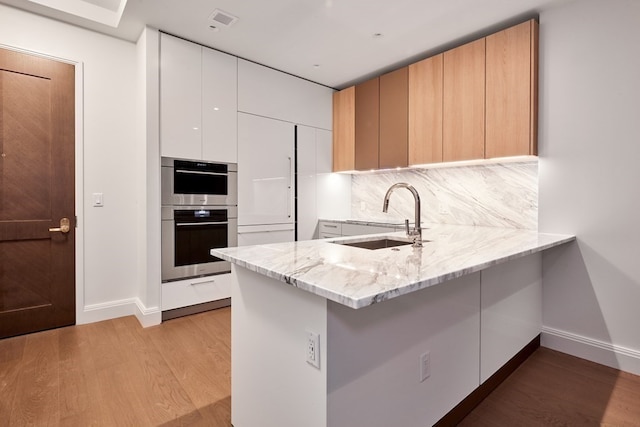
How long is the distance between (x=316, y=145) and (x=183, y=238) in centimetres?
198

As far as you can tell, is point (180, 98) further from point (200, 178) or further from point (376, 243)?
point (376, 243)

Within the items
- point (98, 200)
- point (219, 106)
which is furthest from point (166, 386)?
point (219, 106)

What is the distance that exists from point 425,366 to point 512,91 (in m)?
2.33

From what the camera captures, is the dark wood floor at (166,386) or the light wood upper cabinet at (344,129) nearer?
the dark wood floor at (166,386)

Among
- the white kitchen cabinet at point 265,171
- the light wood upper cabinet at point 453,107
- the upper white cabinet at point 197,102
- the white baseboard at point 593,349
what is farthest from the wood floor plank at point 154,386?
the light wood upper cabinet at point 453,107

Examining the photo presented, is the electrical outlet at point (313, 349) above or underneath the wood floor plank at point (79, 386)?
above

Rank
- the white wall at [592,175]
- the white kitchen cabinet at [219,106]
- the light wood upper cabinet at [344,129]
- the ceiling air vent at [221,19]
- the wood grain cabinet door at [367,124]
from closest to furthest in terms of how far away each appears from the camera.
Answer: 1. the white wall at [592,175]
2. the ceiling air vent at [221,19]
3. the white kitchen cabinet at [219,106]
4. the wood grain cabinet door at [367,124]
5. the light wood upper cabinet at [344,129]

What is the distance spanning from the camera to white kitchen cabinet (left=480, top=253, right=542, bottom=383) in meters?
1.88

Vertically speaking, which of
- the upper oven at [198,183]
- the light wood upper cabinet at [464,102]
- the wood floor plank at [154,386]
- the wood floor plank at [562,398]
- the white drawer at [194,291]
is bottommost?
the wood floor plank at [562,398]

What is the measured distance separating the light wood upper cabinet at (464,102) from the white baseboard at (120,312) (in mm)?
3059

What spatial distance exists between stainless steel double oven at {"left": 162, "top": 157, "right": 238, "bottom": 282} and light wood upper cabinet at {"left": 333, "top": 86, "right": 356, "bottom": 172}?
1.45 metres

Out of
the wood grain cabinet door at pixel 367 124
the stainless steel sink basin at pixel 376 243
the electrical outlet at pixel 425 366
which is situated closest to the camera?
the electrical outlet at pixel 425 366

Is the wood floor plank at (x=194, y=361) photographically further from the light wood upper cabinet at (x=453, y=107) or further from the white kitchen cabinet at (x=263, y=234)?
the light wood upper cabinet at (x=453, y=107)

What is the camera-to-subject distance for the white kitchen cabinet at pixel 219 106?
3.24 metres
